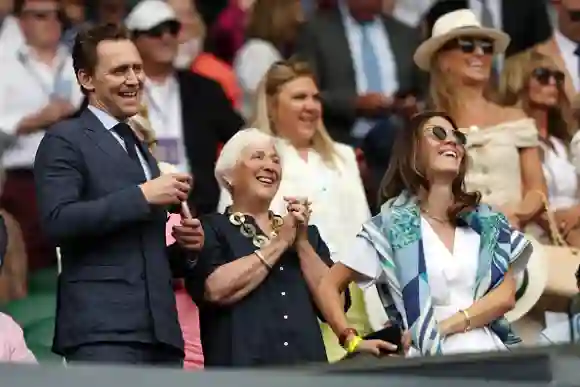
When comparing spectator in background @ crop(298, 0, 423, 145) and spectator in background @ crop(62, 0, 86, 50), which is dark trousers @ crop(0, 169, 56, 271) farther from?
spectator in background @ crop(298, 0, 423, 145)

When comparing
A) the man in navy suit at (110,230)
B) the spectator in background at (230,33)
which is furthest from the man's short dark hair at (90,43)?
the spectator in background at (230,33)

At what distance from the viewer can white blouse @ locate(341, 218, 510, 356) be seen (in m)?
5.73

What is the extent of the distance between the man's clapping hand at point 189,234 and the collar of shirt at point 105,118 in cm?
39

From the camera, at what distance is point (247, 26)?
8.23m

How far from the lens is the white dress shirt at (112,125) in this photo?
5.45m

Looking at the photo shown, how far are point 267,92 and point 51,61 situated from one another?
1.15 meters

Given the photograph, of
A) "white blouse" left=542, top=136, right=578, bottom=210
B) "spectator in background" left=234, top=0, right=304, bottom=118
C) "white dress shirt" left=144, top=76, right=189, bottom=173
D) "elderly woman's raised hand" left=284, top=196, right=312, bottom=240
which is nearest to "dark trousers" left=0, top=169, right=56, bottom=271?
"white dress shirt" left=144, top=76, right=189, bottom=173

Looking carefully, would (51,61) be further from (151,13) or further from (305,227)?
(305,227)

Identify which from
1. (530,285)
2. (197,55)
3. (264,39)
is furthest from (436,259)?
(197,55)

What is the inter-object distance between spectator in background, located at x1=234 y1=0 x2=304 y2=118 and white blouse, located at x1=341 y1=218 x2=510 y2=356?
2.23 metres

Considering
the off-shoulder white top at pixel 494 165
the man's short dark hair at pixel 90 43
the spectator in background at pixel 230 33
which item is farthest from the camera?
the spectator in background at pixel 230 33

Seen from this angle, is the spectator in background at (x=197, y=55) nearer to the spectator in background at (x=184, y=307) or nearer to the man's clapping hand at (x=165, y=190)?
the spectator in background at (x=184, y=307)

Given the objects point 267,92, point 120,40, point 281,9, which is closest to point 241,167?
point 120,40

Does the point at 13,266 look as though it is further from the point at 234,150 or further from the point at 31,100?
the point at 234,150
